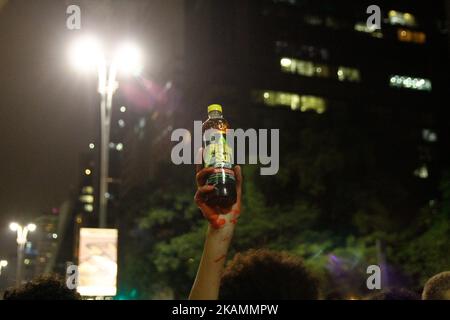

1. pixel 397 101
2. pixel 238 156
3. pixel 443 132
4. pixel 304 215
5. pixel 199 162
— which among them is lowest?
pixel 199 162

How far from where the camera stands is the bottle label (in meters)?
3.43

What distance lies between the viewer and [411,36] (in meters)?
61.6

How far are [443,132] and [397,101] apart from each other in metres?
7.44

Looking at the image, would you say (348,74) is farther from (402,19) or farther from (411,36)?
(402,19)

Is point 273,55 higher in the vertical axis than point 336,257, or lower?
higher

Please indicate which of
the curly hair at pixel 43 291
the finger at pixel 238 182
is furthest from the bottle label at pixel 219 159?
the curly hair at pixel 43 291

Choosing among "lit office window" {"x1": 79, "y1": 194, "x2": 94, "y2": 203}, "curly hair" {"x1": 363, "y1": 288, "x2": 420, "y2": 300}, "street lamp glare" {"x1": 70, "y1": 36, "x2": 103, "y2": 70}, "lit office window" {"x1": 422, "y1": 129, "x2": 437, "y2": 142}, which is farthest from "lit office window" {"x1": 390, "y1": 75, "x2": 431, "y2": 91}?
"lit office window" {"x1": 79, "y1": 194, "x2": 94, "y2": 203}

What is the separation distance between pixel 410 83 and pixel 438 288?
60.1 m

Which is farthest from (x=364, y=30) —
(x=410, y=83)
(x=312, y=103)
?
(x=410, y=83)

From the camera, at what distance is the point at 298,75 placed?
56688mm

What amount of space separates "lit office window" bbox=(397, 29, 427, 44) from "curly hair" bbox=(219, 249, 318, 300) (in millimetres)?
60159

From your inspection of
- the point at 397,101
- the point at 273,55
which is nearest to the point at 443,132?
the point at 397,101

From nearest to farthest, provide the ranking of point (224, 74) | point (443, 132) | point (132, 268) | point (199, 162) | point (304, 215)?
point (199, 162) < point (304, 215) < point (132, 268) < point (224, 74) < point (443, 132)

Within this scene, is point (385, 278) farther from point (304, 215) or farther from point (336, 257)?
point (304, 215)
